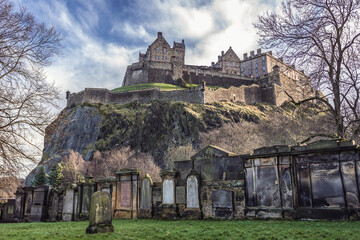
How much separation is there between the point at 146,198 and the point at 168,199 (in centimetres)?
102

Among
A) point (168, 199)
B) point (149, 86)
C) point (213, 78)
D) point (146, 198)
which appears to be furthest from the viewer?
point (213, 78)

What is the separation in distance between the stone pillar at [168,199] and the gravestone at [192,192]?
25.2 inches

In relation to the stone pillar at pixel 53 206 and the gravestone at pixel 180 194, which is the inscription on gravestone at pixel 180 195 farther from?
the stone pillar at pixel 53 206

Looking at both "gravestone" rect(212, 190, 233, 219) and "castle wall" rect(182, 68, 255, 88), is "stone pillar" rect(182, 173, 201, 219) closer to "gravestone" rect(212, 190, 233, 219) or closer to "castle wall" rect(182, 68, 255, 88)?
"gravestone" rect(212, 190, 233, 219)

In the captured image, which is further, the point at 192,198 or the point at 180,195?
the point at 180,195

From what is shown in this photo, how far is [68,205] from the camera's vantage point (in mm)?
14031

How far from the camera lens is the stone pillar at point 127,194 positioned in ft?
40.0

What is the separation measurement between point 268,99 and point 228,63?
24357mm

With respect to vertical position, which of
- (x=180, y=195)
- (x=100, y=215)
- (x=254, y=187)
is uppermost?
(x=254, y=187)

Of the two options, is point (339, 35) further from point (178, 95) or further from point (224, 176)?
point (178, 95)

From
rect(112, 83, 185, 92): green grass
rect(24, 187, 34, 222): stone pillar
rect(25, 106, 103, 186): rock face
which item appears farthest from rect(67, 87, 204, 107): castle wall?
rect(24, 187, 34, 222): stone pillar

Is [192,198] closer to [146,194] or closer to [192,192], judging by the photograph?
[192,192]

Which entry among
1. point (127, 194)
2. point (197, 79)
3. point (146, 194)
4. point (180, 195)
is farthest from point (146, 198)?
point (197, 79)

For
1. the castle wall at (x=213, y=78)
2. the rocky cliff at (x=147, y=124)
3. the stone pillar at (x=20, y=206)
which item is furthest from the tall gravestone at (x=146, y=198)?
the castle wall at (x=213, y=78)
